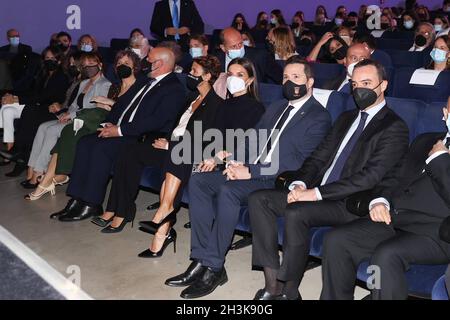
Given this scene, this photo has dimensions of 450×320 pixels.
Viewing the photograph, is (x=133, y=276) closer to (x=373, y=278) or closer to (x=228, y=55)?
(x=373, y=278)

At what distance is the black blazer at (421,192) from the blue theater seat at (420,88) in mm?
1513

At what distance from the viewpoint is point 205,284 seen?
3000 mm

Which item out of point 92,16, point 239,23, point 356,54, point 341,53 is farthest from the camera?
point 239,23

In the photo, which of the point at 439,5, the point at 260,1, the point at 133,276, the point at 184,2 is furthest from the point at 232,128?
the point at 439,5

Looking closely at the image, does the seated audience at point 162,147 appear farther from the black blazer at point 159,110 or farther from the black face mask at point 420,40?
the black face mask at point 420,40

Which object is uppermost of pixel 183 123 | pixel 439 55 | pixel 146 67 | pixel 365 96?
pixel 439 55

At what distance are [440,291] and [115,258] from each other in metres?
1.92

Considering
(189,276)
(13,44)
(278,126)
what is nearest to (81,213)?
(189,276)

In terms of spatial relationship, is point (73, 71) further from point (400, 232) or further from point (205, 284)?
point (400, 232)

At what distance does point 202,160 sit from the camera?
11.7ft

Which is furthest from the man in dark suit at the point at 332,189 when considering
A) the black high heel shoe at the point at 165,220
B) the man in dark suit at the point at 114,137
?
the man in dark suit at the point at 114,137

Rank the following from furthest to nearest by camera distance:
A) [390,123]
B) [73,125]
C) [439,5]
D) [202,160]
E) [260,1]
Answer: [439,5] < [260,1] < [73,125] < [202,160] < [390,123]

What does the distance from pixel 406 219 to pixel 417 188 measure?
0.15 metres

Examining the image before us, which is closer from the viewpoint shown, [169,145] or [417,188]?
[417,188]
